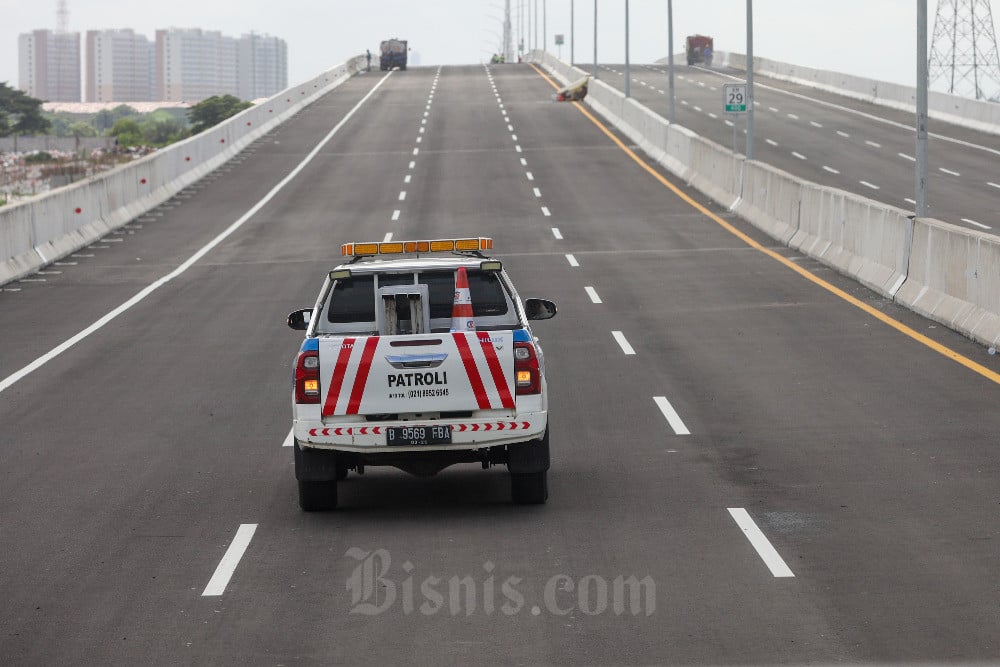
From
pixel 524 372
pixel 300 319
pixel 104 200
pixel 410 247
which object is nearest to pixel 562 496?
pixel 524 372

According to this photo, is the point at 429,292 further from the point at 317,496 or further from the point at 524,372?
the point at 317,496

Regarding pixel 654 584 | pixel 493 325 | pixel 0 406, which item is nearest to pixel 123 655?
pixel 654 584

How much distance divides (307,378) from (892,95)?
66.3 metres

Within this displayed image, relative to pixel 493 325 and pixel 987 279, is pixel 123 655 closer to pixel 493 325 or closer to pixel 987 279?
pixel 493 325

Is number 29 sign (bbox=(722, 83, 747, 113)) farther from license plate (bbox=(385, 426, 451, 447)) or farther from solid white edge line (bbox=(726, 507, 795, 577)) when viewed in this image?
license plate (bbox=(385, 426, 451, 447))

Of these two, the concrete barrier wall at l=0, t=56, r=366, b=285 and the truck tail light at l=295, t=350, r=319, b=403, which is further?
the concrete barrier wall at l=0, t=56, r=366, b=285

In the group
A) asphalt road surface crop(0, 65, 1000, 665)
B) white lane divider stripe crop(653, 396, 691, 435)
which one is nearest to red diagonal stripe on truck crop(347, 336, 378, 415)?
asphalt road surface crop(0, 65, 1000, 665)

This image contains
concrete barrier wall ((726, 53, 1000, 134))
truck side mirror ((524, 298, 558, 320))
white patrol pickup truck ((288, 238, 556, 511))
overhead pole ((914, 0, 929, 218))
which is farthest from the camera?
concrete barrier wall ((726, 53, 1000, 134))

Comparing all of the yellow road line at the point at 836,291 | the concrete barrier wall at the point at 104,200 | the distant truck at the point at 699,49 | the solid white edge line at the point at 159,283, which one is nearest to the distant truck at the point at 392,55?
the distant truck at the point at 699,49

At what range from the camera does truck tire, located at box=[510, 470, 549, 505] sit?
1070cm

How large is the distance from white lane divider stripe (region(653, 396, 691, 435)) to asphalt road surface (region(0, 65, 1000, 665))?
47mm

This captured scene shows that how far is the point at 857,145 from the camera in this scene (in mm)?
54688

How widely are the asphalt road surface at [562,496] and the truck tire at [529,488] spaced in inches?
8.0

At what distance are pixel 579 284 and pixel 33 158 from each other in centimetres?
15553
